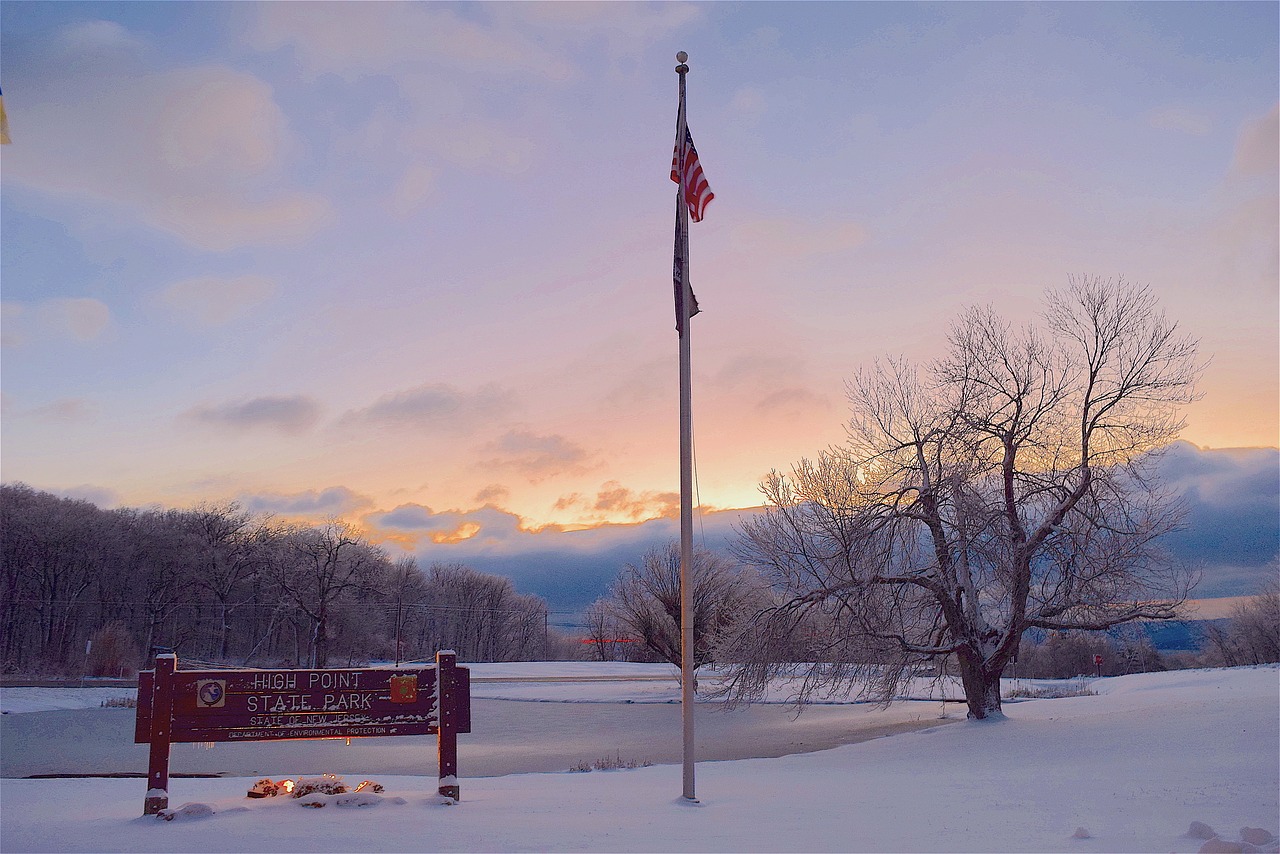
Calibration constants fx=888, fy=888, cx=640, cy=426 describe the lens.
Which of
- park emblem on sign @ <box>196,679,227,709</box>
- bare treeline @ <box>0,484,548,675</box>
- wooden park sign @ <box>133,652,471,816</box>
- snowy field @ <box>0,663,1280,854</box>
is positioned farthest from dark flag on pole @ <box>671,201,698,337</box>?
bare treeline @ <box>0,484,548,675</box>

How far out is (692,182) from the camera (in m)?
12.1

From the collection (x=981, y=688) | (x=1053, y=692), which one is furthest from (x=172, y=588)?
(x=981, y=688)

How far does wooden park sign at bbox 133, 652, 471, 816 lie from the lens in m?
9.87

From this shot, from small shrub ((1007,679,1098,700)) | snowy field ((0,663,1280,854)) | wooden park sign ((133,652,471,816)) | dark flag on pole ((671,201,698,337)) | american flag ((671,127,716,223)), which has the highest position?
american flag ((671,127,716,223))

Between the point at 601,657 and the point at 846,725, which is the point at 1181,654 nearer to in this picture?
the point at 601,657

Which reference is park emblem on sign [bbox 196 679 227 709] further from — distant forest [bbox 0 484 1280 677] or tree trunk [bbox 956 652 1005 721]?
distant forest [bbox 0 484 1280 677]

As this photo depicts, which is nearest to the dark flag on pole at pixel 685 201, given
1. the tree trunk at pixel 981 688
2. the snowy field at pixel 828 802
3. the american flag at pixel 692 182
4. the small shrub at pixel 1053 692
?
the american flag at pixel 692 182

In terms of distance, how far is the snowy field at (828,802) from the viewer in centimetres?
803

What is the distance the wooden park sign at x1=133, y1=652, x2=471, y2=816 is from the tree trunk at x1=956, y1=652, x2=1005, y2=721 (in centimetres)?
1168

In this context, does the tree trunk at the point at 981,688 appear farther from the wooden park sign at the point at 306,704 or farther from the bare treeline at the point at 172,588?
the bare treeline at the point at 172,588

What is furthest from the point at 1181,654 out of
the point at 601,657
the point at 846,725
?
the point at 846,725

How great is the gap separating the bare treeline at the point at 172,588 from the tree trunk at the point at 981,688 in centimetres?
4113

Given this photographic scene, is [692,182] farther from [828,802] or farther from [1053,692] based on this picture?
[1053,692]

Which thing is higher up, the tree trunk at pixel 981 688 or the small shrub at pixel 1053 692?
the tree trunk at pixel 981 688
